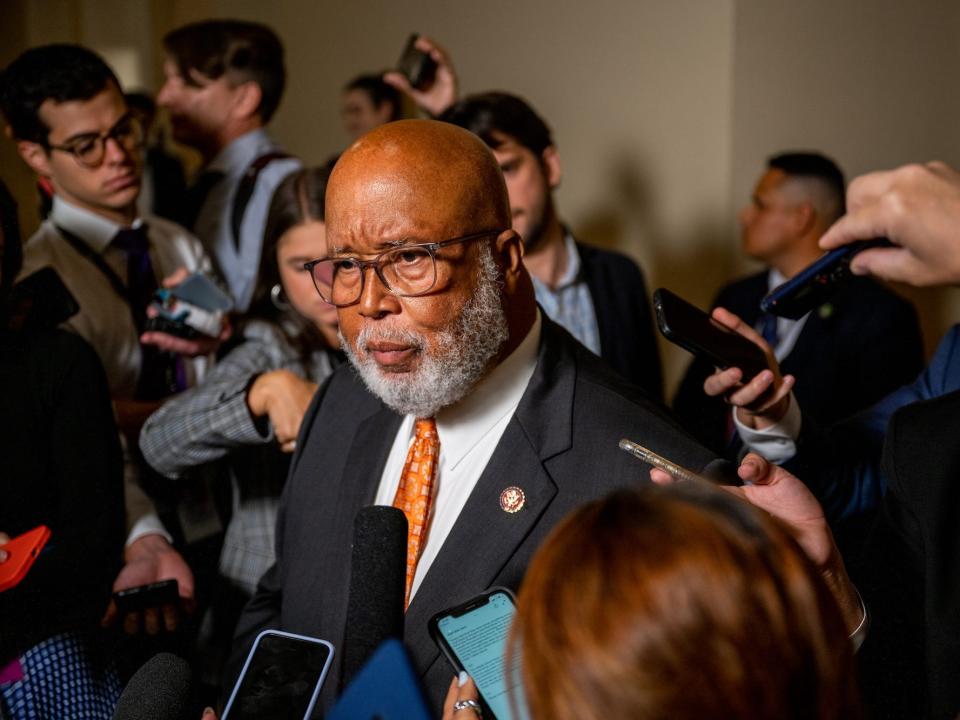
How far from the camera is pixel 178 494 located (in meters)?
2.38

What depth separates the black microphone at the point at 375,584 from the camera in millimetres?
1187

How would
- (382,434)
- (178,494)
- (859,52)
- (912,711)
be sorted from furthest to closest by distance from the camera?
1. (859,52)
2. (178,494)
3. (382,434)
4. (912,711)

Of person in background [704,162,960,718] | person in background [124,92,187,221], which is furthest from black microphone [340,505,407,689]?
person in background [124,92,187,221]

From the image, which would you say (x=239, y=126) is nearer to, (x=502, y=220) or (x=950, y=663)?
(x=502, y=220)

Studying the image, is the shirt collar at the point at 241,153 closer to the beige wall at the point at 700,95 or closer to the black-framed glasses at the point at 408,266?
the beige wall at the point at 700,95

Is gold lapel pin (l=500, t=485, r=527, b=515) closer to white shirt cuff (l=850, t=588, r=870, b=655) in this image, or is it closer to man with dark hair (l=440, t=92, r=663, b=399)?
white shirt cuff (l=850, t=588, r=870, b=655)

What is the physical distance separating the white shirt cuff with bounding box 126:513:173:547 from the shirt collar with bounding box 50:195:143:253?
85cm

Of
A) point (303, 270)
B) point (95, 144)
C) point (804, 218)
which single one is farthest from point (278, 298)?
point (804, 218)

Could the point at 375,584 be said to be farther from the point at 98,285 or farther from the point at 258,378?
the point at 98,285

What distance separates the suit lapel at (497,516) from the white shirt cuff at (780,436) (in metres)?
0.41

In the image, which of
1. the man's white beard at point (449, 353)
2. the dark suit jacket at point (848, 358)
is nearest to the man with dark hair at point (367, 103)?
the dark suit jacket at point (848, 358)

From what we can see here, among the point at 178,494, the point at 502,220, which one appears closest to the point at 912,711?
the point at 502,220

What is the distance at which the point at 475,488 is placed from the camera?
143 cm

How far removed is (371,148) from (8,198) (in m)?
0.88
